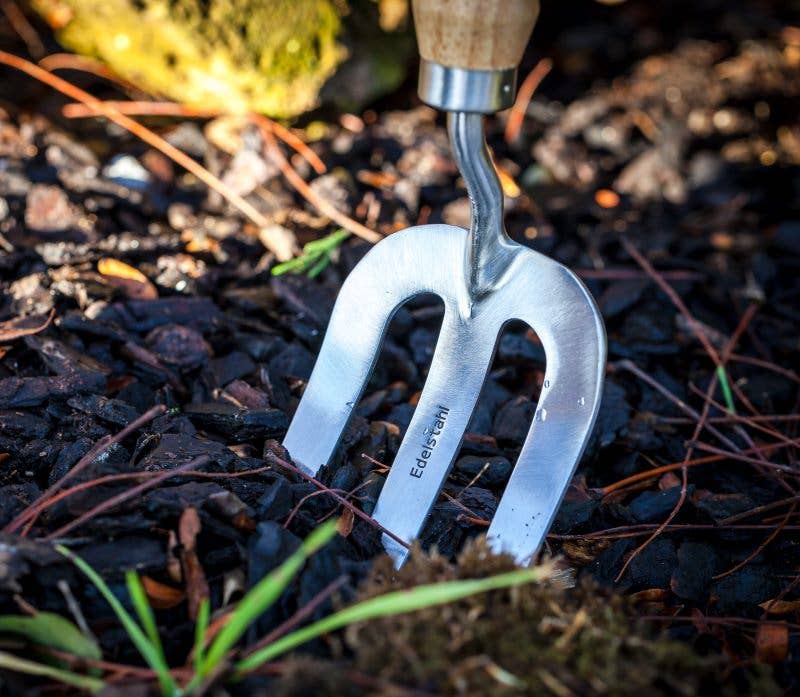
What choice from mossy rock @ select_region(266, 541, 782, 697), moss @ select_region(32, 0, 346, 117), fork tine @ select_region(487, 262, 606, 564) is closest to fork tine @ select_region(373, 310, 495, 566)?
fork tine @ select_region(487, 262, 606, 564)

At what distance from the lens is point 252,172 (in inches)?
98.9

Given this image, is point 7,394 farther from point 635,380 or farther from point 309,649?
point 635,380

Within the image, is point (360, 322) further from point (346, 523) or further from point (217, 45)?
point (217, 45)

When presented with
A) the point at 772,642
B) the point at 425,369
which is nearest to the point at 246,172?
the point at 425,369

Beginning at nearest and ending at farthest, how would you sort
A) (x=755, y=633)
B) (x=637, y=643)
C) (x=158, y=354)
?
1. (x=637, y=643)
2. (x=755, y=633)
3. (x=158, y=354)

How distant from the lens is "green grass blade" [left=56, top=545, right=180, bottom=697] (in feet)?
3.63

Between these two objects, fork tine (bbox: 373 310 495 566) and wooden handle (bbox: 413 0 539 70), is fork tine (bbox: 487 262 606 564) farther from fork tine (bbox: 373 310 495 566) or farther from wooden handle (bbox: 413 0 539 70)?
wooden handle (bbox: 413 0 539 70)

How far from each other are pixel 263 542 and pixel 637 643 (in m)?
0.57

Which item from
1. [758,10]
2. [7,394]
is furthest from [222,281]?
[758,10]

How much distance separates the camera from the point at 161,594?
1.32 meters

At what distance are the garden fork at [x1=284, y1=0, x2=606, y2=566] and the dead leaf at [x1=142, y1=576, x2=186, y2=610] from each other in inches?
15.4

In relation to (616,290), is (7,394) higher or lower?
lower

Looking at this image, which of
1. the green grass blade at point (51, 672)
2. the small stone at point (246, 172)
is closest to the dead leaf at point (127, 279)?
the small stone at point (246, 172)

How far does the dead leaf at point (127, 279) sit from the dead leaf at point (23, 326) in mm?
219
